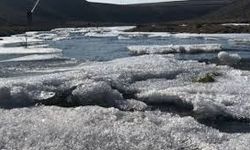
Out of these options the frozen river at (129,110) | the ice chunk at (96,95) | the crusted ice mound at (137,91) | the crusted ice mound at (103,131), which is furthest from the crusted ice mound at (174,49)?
the crusted ice mound at (103,131)

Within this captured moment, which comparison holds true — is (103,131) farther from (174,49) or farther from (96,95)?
(174,49)

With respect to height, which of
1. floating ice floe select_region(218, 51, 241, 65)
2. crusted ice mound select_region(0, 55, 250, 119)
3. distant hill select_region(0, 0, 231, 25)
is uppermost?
crusted ice mound select_region(0, 55, 250, 119)

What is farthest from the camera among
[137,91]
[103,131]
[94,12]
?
[94,12]

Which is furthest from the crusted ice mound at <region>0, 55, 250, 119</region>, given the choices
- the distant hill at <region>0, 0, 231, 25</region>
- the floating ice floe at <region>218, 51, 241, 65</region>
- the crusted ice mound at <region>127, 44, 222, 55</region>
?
the distant hill at <region>0, 0, 231, 25</region>

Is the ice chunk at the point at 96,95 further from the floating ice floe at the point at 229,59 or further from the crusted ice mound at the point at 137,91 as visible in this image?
the floating ice floe at the point at 229,59

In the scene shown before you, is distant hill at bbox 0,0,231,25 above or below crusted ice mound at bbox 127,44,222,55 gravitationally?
below

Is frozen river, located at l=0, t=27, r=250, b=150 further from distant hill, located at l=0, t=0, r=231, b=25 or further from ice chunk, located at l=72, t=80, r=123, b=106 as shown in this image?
distant hill, located at l=0, t=0, r=231, b=25

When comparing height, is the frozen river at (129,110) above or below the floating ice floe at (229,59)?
above

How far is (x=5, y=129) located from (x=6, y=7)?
163 metres

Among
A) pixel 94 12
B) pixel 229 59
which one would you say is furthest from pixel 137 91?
pixel 94 12

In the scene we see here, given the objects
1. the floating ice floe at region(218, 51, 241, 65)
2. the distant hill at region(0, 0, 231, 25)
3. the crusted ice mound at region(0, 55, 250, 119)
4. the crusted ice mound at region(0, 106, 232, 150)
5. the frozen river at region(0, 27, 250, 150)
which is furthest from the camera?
the distant hill at region(0, 0, 231, 25)

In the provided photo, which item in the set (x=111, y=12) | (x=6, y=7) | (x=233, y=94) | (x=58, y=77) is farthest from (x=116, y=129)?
(x=111, y=12)

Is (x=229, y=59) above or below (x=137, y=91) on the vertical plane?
below

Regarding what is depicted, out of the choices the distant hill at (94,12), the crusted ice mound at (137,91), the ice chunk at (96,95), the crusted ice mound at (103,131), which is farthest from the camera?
the distant hill at (94,12)
